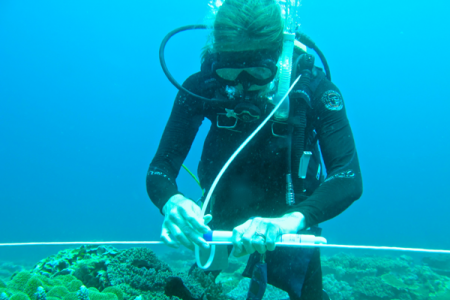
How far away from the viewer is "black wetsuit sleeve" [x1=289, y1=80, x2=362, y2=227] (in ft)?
5.63

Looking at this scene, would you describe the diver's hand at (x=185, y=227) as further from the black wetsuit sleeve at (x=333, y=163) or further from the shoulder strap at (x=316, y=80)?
the shoulder strap at (x=316, y=80)

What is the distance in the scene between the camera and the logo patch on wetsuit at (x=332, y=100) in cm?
215

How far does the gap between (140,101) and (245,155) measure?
98734 mm

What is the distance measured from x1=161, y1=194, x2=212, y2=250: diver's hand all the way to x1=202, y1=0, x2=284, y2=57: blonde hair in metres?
1.30

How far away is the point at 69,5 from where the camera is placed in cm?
7712

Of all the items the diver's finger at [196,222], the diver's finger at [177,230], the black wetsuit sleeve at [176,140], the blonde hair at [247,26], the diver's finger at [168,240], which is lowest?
the diver's finger at [168,240]

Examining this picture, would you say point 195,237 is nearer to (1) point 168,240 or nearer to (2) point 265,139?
(1) point 168,240

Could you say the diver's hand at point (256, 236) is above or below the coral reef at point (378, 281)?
above

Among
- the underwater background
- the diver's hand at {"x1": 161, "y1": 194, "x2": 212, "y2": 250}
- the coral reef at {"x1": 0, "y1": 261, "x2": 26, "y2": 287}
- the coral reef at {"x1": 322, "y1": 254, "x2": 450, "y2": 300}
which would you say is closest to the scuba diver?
the diver's hand at {"x1": 161, "y1": 194, "x2": 212, "y2": 250}

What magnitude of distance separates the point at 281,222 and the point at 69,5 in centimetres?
9832

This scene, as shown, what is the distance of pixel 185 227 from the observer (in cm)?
140

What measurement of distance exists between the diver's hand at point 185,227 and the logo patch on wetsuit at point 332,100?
54.9 inches

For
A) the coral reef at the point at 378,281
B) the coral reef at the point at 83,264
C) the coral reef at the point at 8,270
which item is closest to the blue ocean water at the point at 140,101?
the coral reef at the point at 8,270

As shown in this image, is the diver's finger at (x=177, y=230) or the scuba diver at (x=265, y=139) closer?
the diver's finger at (x=177, y=230)
